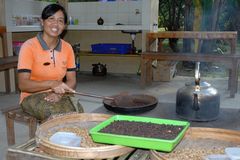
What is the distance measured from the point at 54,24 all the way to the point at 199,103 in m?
1.12

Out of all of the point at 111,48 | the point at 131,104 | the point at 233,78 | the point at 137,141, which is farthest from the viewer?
the point at 111,48

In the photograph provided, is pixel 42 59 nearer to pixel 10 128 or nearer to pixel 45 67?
pixel 45 67

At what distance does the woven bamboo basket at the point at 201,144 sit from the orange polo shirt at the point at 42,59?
1232mm

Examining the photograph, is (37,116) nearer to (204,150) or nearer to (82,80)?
(204,150)

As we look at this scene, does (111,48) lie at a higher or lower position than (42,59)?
lower

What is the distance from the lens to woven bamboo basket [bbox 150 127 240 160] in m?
1.14

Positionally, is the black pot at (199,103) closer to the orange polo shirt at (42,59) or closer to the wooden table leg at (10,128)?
the orange polo shirt at (42,59)

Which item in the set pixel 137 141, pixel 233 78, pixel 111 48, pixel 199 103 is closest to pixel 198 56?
pixel 233 78

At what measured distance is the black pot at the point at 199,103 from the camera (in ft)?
5.51

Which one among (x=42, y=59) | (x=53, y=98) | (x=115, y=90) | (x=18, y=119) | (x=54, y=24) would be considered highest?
(x=54, y=24)

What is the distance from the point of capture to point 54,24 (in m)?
2.15

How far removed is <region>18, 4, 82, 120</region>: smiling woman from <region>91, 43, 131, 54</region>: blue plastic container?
3.77m

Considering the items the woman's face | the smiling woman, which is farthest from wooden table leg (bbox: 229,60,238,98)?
the woman's face

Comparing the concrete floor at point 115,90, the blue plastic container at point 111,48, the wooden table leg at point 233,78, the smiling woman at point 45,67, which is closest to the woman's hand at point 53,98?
the smiling woman at point 45,67
